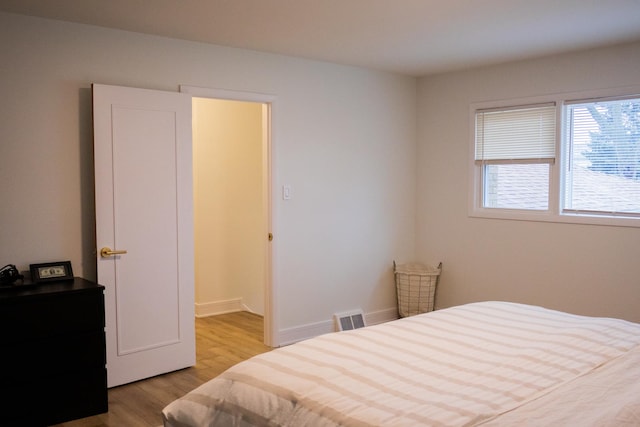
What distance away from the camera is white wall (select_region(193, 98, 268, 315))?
5.64 meters

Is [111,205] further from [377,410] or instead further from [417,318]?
[377,410]

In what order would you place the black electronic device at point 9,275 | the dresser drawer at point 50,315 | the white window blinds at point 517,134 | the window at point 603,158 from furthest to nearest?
1. the white window blinds at point 517,134
2. the window at point 603,158
3. the black electronic device at point 9,275
4. the dresser drawer at point 50,315

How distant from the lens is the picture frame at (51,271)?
131 inches

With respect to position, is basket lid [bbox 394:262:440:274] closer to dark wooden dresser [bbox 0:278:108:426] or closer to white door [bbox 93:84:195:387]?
white door [bbox 93:84:195:387]

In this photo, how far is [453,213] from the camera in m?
5.31

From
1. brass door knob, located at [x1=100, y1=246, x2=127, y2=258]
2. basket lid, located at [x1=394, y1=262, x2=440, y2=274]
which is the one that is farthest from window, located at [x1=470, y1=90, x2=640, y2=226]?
brass door knob, located at [x1=100, y1=246, x2=127, y2=258]

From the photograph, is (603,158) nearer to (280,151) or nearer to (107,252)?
(280,151)

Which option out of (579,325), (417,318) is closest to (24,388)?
(417,318)

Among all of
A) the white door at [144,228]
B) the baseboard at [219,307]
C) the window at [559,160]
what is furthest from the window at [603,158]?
the baseboard at [219,307]

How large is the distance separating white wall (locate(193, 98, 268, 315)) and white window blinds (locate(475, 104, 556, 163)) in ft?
7.23

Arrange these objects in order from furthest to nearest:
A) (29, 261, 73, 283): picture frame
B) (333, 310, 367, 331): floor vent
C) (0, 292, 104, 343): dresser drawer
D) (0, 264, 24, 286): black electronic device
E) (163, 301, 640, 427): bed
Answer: (333, 310, 367, 331): floor vent < (29, 261, 73, 283): picture frame < (0, 264, 24, 286): black electronic device < (0, 292, 104, 343): dresser drawer < (163, 301, 640, 427): bed

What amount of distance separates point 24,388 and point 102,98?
69.5 inches

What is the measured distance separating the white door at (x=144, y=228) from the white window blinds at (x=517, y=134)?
266cm

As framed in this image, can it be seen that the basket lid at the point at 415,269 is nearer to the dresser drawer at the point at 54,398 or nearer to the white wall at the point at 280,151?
the white wall at the point at 280,151
